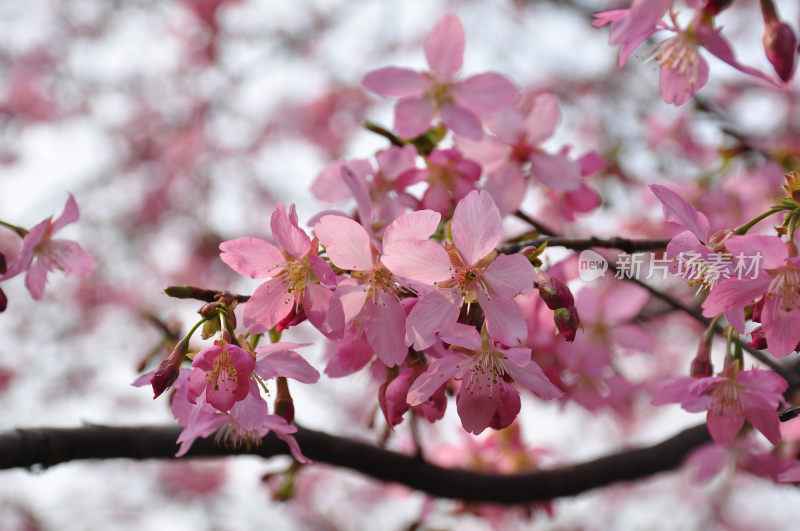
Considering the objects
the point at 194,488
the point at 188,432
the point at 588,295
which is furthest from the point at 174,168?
the point at 188,432

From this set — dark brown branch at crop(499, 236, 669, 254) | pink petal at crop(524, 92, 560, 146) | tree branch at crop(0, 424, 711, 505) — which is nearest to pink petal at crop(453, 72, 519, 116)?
pink petal at crop(524, 92, 560, 146)

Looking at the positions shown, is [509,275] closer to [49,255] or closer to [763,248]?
[763,248]

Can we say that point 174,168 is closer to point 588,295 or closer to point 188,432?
point 588,295

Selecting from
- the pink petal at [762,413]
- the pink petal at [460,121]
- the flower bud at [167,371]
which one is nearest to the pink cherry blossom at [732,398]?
the pink petal at [762,413]

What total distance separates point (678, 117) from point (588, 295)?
2673 mm

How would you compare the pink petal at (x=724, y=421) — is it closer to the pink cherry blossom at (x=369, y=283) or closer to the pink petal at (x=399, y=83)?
the pink cherry blossom at (x=369, y=283)

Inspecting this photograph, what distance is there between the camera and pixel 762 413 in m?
1.28

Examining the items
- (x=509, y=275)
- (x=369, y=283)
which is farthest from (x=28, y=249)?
(x=509, y=275)

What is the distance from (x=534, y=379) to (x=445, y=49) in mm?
935

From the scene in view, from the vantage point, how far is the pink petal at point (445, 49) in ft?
5.53

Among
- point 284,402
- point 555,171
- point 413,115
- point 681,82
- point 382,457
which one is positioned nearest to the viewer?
point 284,402

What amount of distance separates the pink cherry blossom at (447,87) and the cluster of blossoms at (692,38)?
322mm

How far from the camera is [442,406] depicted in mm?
1171

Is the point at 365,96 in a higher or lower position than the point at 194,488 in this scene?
higher
